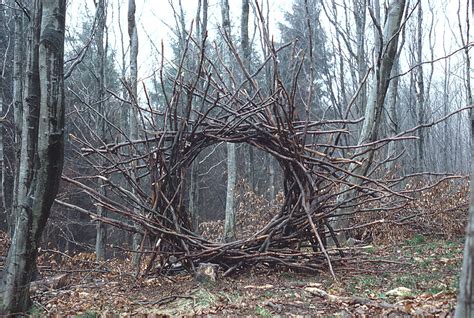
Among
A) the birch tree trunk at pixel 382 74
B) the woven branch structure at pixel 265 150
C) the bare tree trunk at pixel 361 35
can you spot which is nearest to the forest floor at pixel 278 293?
the woven branch structure at pixel 265 150

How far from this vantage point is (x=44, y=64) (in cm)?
341

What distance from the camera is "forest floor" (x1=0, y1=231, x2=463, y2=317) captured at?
3367 millimetres

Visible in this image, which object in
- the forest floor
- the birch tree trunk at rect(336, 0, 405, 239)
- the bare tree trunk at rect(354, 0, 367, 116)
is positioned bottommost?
the forest floor

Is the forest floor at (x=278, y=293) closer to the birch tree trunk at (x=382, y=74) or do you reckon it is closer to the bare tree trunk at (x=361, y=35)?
the birch tree trunk at (x=382, y=74)

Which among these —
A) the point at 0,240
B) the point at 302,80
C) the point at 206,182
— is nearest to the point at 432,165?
the point at 302,80

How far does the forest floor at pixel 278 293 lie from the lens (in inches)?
133

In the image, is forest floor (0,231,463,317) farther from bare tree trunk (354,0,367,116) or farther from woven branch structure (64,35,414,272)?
bare tree trunk (354,0,367,116)

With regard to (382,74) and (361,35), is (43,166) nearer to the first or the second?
(382,74)

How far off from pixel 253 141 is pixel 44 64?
2.42 meters

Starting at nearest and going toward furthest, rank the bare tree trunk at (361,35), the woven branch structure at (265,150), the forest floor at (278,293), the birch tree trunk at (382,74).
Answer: the forest floor at (278,293)
the woven branch structure at (265,150)
the birch tree trunk at (382,74)
the bare tree trunk at (361,35)

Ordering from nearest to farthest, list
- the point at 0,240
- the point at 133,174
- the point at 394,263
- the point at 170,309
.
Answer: the point at 170,309 < the point at 394,263 < the point at 133,174 < the point at 0,240

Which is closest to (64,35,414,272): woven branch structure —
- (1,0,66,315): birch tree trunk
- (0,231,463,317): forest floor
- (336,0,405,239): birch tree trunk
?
(0,231,463,317): forest floor

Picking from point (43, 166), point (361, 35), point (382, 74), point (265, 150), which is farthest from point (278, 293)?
point (361, 35)

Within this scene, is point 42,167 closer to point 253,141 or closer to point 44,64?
point 44,64
